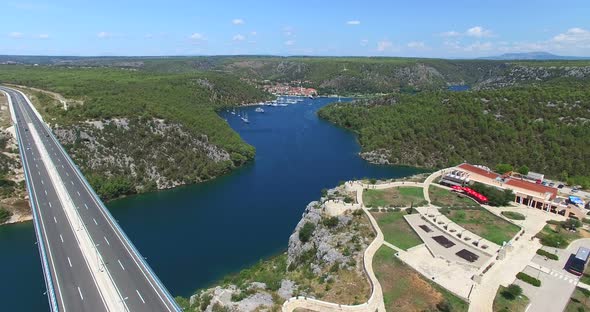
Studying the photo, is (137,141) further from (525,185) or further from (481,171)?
(525,185)

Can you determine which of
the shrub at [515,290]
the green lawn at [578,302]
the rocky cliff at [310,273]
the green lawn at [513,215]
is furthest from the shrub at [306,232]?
the green lawn at [578,302]

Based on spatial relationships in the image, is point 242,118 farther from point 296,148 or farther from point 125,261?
point 125,261

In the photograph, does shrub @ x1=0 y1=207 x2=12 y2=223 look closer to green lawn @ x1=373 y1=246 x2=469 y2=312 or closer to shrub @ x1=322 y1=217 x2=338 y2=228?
shrub @ x1=322 y1=217 x2=338 y2=228

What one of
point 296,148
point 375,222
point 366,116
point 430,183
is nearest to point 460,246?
point 375,222

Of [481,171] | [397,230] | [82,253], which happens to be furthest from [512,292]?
[82,253]

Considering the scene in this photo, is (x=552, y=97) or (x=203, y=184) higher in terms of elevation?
(x=552, y=97)

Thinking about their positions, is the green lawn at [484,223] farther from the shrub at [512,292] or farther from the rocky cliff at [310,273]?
the rocky cliff at [310,273]
